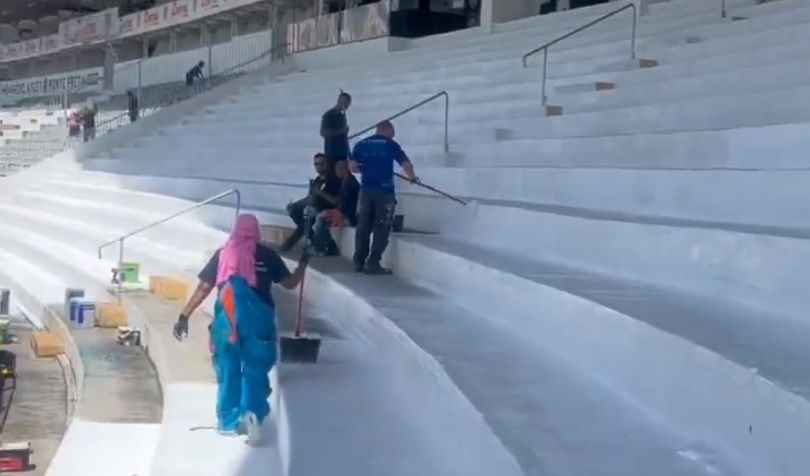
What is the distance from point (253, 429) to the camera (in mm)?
4949

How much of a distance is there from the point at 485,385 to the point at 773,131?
2668 millimetres

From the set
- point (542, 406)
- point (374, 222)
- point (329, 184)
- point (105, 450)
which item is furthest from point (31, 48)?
point (542, 406)

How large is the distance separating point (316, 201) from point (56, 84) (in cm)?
3913

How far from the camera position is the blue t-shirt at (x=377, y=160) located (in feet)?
24.0

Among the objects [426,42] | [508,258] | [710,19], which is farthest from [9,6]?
[508,258]

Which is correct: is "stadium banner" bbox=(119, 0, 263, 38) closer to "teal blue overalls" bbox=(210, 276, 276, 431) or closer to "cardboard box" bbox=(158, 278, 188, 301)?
"cardboard box" bbox=(158, 278, 188, 301)

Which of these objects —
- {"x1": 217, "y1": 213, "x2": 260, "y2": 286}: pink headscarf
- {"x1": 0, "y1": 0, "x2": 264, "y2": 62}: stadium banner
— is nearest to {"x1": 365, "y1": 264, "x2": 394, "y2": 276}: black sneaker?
{"x1": 217, "y1": 213, "x2": 260, "y2": 286}: pink headscarf

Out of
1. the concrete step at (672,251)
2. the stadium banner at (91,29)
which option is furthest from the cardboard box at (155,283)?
the stadium banner at (91,29)

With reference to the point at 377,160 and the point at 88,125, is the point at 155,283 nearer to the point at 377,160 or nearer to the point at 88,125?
the point at 377,160

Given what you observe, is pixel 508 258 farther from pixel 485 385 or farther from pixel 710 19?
pixel 710 19

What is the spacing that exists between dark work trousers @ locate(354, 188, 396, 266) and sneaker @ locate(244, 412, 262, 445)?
2.71 meters

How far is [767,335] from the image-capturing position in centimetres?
339

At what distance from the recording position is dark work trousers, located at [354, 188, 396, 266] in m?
7.42

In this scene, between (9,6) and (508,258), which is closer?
(508,258)
